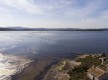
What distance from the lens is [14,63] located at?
62594mm

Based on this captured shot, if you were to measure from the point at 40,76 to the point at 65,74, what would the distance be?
20.6 feet

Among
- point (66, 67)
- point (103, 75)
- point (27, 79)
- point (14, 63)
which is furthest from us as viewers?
point (14, 63)

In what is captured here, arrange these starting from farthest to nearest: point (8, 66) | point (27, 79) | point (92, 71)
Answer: point (8, 66) → point (27, 79) → point (92, 71)

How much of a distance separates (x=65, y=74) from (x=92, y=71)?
27.2 feet

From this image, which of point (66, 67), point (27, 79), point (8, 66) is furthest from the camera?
point (8, 66)

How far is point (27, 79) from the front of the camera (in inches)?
1811

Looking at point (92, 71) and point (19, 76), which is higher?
point (92, 71)

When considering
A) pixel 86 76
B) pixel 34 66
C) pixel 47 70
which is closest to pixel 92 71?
pixel 86 76

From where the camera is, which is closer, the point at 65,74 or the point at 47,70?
the point at 65,74

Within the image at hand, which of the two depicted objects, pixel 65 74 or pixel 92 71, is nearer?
pixel 92 71

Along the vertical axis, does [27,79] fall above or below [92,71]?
below

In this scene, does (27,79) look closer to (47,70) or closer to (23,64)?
(47,70)

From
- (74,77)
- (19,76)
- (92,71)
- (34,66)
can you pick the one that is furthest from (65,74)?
(34,66)

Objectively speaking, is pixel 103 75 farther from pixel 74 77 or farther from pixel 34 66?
pixel 34 66
